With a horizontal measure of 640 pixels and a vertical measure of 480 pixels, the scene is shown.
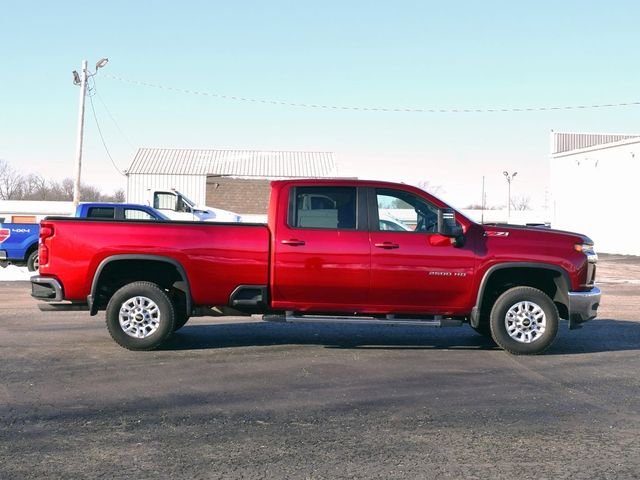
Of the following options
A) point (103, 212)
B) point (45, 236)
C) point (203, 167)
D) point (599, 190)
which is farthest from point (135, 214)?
point (203, 167)

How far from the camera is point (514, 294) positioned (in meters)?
8.24

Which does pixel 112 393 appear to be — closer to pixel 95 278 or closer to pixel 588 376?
pixel 95 278

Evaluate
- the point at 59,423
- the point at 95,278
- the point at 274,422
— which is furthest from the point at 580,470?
the point at 95,278

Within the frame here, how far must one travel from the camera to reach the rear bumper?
8078 mm

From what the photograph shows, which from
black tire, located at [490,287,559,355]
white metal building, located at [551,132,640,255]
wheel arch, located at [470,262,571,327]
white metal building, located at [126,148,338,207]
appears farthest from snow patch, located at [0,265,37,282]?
white metal building, located at [551,132,640,255]

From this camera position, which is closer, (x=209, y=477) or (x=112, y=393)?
(x=209, y=477)

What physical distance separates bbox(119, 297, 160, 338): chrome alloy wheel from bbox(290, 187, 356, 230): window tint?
1884 mm

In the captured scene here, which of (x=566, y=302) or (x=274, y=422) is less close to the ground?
(x=566, y=302)

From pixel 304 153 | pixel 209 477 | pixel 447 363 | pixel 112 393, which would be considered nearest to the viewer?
pixel 209 477

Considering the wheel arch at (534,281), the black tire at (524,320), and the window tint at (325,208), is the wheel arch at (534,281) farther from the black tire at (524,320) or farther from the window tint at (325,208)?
the window tint at (325,208)

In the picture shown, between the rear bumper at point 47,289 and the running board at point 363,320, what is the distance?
7.70 ft

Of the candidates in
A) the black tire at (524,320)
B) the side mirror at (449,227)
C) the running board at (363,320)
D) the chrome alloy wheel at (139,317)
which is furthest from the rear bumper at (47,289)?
the black tire at (524,320)

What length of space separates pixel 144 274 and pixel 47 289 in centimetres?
109

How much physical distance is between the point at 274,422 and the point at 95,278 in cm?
350
